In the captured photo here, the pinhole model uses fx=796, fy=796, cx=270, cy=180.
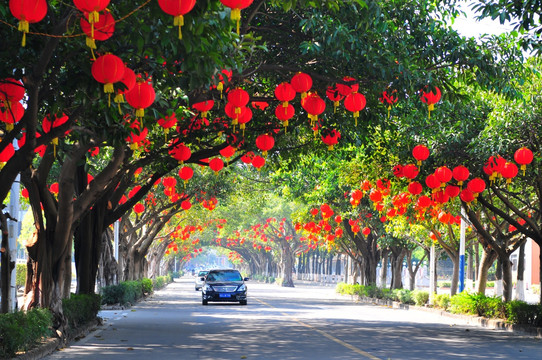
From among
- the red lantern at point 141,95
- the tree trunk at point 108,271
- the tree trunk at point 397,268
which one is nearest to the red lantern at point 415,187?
the red lantern at point 141,95

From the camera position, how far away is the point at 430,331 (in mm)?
20578

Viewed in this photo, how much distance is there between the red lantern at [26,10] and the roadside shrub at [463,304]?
20.8m

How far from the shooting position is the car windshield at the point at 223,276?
1416 inches

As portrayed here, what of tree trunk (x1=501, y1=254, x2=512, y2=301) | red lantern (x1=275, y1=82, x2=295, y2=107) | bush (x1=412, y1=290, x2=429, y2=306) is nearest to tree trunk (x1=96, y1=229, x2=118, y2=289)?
bush (x1=412, y1=290, x2=429, y2=306)

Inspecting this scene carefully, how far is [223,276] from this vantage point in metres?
36.2

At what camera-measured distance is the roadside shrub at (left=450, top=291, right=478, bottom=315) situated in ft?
83.0

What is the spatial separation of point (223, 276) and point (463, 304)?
1322 cm

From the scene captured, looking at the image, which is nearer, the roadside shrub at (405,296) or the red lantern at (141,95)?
the red lantern at (141,95)

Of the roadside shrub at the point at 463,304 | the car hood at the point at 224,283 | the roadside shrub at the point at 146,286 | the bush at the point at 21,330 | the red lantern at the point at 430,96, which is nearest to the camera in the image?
the bush at the point at 21,330

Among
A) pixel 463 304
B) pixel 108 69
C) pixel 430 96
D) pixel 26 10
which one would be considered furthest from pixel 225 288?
pixel 26 10

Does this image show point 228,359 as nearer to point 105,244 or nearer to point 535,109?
point 535,109

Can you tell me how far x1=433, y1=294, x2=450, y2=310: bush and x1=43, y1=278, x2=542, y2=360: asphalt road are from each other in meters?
3.60

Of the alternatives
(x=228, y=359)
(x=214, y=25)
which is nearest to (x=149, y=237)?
(x=228, y=359)

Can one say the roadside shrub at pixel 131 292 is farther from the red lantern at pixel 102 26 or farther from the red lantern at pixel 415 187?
the red lantern at pixel 102 26
